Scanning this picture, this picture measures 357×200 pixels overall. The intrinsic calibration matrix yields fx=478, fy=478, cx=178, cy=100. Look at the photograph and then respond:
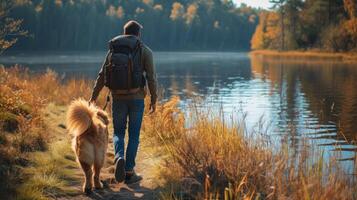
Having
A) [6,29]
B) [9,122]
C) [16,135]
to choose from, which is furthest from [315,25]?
[16,135]

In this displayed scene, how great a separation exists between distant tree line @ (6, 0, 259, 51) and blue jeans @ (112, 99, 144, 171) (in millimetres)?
67573

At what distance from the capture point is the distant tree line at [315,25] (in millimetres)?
52125

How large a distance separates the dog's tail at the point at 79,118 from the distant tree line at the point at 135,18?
68049 mm

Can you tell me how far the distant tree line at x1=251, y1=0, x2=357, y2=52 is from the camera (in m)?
52.1

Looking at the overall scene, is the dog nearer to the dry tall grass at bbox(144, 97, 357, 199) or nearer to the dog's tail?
the dog's tail

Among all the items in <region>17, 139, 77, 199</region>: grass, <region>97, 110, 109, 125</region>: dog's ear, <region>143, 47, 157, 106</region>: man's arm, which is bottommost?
<region>17, 139, 77, 199</region>: grass

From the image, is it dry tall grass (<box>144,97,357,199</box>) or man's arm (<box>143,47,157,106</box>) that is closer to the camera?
dry tall grass (<box>144,97,357,199</box>)

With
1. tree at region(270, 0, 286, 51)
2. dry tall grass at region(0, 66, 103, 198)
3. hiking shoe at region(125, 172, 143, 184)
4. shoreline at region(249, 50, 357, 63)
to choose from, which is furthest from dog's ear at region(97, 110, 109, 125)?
tree at region(270, 0, 286, 51)

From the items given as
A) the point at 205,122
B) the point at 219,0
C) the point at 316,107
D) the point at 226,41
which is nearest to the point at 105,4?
the point at 226,41

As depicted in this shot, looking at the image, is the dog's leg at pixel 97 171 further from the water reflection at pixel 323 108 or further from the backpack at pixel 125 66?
the water reflection at pixel 323 108

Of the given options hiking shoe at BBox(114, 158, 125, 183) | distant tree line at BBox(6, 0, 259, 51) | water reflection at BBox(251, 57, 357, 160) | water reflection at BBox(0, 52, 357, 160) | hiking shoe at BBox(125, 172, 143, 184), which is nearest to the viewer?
hiking shoe at BBox(114, 158, 125, 183)

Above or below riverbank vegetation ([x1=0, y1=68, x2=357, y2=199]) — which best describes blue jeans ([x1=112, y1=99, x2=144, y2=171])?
above

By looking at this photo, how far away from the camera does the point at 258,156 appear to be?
20.4ft

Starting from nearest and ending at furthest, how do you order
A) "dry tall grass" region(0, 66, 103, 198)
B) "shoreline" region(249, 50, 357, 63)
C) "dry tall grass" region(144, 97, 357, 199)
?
"dry tall grass" region(144, 97, 357, 199), "dry tall grass" region(0, 66, 103, 198), "shoreline" region(249, 50, 357, 63)
